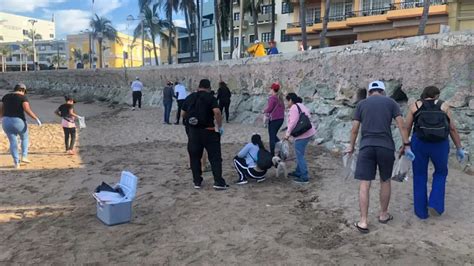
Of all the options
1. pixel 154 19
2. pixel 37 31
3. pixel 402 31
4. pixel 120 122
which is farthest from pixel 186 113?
pixel 37 31

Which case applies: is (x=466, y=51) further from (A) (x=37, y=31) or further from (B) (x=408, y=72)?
(A) (x=37, y=31)

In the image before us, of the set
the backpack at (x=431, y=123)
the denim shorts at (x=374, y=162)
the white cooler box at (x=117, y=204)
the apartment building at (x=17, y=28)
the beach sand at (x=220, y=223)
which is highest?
the apartment building at (x=17, y=28)

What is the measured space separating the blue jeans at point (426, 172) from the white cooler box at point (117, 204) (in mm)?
3342

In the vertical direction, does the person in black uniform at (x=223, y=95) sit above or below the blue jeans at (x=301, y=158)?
above

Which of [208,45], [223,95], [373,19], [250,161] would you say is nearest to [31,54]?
[208,45]

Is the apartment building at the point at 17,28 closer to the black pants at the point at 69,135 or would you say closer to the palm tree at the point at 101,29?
the palm tree at the point at 101,29

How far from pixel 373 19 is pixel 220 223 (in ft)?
87.7

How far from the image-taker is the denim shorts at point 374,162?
4.50m

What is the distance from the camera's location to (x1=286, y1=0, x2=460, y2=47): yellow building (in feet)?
84.4

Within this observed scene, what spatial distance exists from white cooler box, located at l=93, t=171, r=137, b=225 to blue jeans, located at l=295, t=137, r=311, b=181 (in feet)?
8.67

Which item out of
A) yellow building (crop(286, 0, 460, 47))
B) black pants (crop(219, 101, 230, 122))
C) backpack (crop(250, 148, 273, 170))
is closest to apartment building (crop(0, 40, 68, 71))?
yellow building (crop(286, 0, 460, 47))

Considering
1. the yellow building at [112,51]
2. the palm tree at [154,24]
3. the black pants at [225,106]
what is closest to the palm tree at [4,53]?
the yellow building at [112,51]

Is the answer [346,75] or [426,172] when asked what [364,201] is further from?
[346,75]

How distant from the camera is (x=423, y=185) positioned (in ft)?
16.0
